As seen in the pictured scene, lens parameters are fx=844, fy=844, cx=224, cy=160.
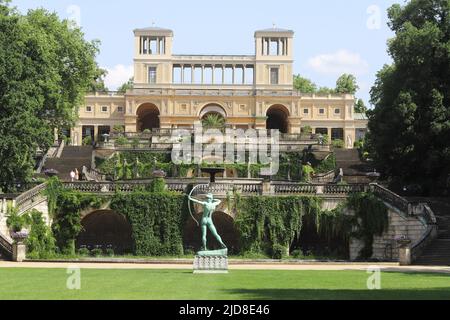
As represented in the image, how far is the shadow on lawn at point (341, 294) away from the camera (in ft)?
58.9

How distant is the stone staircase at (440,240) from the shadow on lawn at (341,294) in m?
15.0

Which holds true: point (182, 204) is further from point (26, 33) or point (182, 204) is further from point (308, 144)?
point (308, 144)

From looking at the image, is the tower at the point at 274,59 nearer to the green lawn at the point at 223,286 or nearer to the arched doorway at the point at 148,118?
the arched doorway at the point at 148,118

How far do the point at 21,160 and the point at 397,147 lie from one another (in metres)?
20.6

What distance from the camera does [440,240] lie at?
38.0 metres

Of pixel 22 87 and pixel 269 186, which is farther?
pixel 22 87

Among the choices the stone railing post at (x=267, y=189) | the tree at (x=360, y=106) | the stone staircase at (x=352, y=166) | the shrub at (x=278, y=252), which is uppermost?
the tree at (x=360, y=106)

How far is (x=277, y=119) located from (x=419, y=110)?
4964 cm

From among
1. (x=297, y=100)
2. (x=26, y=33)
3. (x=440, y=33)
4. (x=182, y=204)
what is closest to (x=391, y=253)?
(x=182, y=204)

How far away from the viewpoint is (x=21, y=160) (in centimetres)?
4481

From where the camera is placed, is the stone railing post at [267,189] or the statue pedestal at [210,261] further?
the stone railing post at [267,189]

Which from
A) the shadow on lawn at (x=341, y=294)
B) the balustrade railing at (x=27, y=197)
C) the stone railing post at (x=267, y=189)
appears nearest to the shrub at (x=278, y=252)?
the stone railing post at (x=267, y=189)

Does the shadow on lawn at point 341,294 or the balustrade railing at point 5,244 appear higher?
the shadow on lawn at point 341,294

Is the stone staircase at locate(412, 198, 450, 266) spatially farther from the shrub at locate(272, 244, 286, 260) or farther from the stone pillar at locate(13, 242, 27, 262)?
the stone pillar at locate(13, 242, 27, 262)
